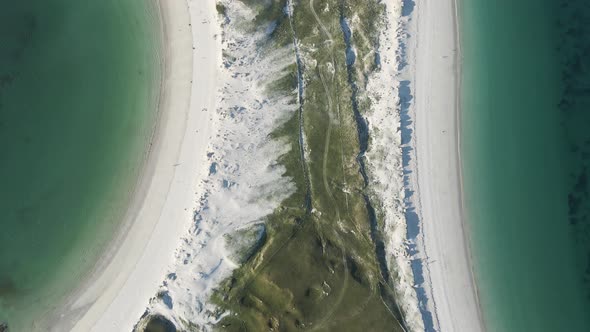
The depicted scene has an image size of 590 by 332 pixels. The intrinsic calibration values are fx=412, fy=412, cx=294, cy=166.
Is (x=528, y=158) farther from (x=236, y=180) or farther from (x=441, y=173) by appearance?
(x=236, y=180)

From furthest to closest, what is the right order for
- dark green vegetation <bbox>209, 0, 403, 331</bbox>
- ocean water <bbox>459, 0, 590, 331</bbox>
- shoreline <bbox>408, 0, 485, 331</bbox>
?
1. ocean water <bbox>459, 0, 590, 331</bbox>
2. shoreline <bbox>408, 0, 485, 331</bbox>
3. dark green vegetation <bbox>209, 0, 403, 331</bbox>

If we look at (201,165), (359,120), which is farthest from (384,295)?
(201,165)

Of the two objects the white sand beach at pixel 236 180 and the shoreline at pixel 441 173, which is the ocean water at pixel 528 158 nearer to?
the shoreline at pixel 441 173

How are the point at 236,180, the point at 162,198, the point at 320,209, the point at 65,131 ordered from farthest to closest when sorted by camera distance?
the point at 65,131 < the point at 162,198 < the point at 236,180 < the point at 320,209

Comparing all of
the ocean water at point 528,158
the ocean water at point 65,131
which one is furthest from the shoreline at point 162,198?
the ocean water at point 528,158

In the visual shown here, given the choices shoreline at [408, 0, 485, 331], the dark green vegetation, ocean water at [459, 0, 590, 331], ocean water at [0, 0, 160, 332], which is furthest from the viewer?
ocean water at [0, 0, 160, 332]

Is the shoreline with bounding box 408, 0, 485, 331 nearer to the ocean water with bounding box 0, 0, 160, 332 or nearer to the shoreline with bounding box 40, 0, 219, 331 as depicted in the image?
the shoreline with bounding box 40, 0, 219, 331

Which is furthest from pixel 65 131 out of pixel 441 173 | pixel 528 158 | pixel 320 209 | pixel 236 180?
pixel 528 158

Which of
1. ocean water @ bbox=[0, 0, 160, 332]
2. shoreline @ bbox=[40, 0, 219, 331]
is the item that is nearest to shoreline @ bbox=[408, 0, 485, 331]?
shoreline @ bbox=[40, 0, 219, 331]
